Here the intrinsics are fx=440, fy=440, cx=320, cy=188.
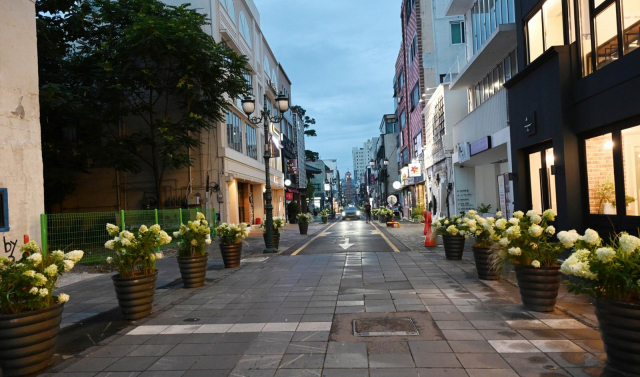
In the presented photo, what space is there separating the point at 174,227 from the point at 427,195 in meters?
22.3

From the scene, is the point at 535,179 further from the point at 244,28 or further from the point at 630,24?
the point at 244,28

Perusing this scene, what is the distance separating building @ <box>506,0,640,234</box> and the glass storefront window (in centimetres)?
2

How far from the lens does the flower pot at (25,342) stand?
4.47m

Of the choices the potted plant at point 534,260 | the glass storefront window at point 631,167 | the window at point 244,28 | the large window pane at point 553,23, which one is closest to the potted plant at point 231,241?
the potted plant at point 534,260

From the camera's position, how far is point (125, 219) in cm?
1468

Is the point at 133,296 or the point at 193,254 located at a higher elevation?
the point at 193,254

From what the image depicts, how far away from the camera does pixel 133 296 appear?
6.70 m

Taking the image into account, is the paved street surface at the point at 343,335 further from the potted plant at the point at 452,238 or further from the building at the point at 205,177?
the building at the point at 205,177

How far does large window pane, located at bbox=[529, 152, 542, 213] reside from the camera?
13.9 m

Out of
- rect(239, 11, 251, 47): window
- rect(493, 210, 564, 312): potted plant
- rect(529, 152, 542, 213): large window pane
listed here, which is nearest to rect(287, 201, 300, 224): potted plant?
rect(239, 11, 251, 47): window

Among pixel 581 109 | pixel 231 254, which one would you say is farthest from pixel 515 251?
pixel 231 254

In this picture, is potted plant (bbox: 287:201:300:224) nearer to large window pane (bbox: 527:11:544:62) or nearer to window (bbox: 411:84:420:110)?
window (bbox: 411:84:420:110)

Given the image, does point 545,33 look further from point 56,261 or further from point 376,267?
point 56,261

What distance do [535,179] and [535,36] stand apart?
14.6ft
